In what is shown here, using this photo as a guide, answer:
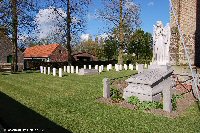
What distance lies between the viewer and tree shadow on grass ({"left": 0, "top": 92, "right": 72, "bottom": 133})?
9023 millimetres

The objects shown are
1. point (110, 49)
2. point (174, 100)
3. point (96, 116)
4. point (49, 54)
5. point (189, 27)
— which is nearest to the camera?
point (96, 116)

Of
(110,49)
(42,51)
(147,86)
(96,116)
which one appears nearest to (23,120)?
(96,116)

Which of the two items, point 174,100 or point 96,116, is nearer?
point 96,116

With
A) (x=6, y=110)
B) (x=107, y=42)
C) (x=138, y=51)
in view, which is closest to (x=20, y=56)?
(x=107, y=42)

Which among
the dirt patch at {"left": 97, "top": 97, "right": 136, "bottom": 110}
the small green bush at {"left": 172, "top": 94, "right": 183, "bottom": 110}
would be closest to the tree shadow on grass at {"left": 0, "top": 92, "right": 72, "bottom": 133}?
the dirt patch at {"left": 97, "top": 97, "right": 136, "bottom": 110}

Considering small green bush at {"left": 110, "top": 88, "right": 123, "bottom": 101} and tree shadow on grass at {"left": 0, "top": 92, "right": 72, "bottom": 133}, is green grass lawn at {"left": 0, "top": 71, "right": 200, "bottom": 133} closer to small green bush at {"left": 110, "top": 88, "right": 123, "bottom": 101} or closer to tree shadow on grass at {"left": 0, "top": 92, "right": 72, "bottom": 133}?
tree shadow on grass at {"left": 0, "top": 92, "right": 72, "bottom": 133}

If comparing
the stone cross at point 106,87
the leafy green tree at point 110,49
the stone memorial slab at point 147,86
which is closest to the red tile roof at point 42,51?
the leafy green tree at point 110,49

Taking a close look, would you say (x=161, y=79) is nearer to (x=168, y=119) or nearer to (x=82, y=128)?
(x=168, y=119)

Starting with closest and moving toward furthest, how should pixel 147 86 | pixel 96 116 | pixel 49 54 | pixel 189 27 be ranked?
pixel 96 116 < pixel 147 86 < pixel 189 27 < pixel 49 54

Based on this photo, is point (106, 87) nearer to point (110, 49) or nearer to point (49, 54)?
point (49, 54)

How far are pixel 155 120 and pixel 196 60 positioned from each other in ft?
59.0

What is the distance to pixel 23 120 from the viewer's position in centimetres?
995

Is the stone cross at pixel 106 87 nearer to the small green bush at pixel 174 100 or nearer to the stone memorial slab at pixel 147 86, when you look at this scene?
the stone memorial slab at pixel 147 86

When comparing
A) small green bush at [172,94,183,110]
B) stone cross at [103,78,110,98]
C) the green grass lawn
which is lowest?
the green grass lawn
